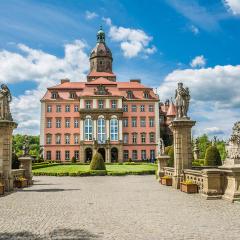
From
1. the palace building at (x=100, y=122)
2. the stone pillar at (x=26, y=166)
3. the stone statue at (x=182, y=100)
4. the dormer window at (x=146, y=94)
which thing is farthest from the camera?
the dormer window at (x=146, y=94)

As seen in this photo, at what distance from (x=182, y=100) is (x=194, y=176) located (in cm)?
401

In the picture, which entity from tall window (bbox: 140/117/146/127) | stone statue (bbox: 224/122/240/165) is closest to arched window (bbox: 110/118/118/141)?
tall window (bbox: 140/117/146/127)

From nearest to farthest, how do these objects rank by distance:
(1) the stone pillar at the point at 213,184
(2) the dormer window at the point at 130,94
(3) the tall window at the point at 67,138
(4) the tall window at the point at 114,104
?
1. (1) the stone pillar at the point at 213,184
2. (4) the tall window at the point at 114,104
3. (3) the tall window at the point at 67,138
4. (2) the dormer window at the point at 130,94

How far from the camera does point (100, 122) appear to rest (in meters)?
66.0

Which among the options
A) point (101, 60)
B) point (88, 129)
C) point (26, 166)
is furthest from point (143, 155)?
point (26, 166)

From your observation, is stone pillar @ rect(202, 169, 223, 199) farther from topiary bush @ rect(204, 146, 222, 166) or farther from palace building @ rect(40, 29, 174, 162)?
palace building @ rect(40, 29, 174, 162)

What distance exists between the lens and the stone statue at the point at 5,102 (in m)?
18.1

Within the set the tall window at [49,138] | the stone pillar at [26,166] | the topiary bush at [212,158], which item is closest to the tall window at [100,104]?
the tall window at [49,138]

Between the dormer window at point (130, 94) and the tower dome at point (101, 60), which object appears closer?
the dormer window at point (130, 94)

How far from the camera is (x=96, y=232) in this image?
7980 mm

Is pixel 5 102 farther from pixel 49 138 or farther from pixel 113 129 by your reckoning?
pixel 49 138

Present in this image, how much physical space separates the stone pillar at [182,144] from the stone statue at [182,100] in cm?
44

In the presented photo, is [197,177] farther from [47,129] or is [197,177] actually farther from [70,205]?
[47,129]

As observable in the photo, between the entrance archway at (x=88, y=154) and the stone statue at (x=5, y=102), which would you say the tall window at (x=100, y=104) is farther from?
the stone statue at (x=5, y=102)
